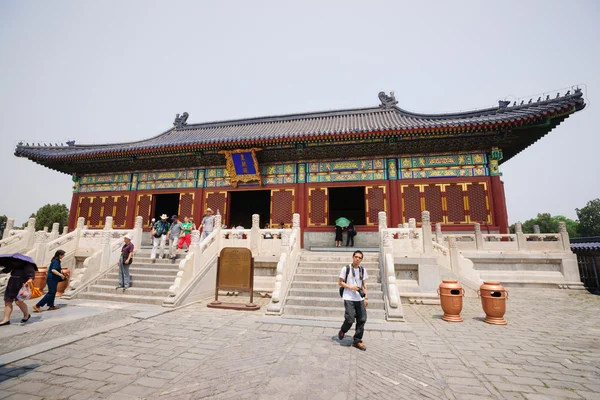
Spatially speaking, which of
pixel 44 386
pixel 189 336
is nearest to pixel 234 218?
pixel 189 336

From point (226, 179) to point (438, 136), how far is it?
407 inches

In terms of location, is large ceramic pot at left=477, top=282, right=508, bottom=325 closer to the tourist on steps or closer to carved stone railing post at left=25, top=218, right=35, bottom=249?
the tourist on steps

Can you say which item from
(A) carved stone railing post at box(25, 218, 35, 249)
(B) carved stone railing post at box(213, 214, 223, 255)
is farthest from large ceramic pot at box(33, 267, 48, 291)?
(B) carved stone railing post at box(213, 214, 223, 255)

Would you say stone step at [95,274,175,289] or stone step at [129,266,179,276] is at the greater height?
stone step at [129,266,179,276]

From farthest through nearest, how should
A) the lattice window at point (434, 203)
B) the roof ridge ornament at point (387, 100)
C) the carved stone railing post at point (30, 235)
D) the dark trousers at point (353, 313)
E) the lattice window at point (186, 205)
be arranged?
the roof ridge ornament at point (387, 100)
the lattice window at point (186, 205)
the lattice window at point (434, 203)
the carved stone railing post at point (30, 235)
the dark trousers at point (353, 313)

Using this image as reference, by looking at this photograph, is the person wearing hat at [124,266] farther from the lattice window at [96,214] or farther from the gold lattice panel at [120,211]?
the lattice window at [96,214]

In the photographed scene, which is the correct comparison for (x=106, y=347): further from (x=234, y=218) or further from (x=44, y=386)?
(x=234, y=218)

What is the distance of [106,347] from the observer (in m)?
4.57

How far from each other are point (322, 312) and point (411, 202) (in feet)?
26.0

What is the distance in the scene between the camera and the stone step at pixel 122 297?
316 inches

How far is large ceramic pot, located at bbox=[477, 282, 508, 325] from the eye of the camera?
→ 20.6 feet

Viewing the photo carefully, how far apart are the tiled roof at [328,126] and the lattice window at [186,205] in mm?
2607

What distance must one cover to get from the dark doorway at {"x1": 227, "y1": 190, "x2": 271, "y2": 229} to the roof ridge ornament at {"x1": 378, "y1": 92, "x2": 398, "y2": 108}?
10224mm

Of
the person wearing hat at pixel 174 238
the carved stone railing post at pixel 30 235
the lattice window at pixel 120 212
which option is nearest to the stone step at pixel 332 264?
the person wearing hat at pixel 174 238
